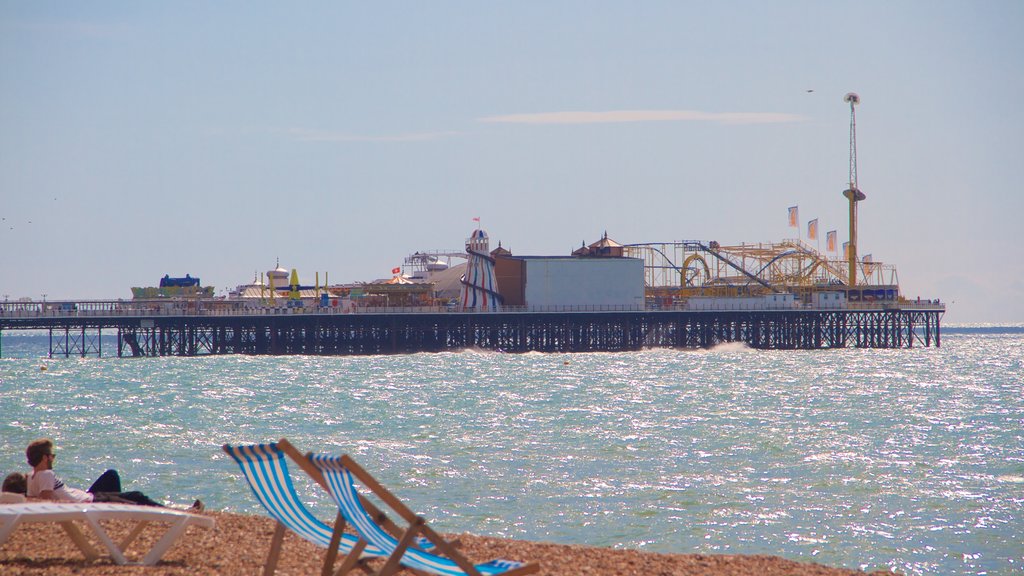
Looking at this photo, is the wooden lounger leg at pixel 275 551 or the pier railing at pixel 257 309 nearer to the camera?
the wooden lounger leg at pixel 275 551

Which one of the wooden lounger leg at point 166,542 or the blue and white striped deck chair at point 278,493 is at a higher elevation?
the blue and white striped deck chair at point 278,493

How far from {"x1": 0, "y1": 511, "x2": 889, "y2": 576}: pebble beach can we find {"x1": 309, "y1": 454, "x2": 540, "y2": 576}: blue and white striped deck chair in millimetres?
1383

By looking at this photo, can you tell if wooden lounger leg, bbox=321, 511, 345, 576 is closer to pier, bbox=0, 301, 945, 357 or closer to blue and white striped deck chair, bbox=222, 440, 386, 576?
blue and white striped deck chair, bbox=222, 440, 386, 576

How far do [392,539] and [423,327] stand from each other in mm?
61308

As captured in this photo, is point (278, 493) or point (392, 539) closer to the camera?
point (392, 539)

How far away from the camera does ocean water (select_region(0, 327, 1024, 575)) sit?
12977 millimetres

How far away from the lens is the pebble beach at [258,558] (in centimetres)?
848

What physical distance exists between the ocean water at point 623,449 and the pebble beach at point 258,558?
7.04 ft

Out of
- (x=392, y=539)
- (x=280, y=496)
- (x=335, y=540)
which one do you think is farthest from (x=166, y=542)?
(x=392, y=539)

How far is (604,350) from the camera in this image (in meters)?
72.4

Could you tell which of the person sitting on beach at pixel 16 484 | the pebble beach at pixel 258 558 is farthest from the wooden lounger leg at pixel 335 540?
the person sitting on beach at pixel 16 484

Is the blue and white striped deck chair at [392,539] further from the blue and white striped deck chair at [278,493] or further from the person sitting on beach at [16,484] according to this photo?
the person sitting on beach at [16,484]

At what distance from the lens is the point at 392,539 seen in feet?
24.7

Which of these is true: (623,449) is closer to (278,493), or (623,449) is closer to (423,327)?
(278,493)
